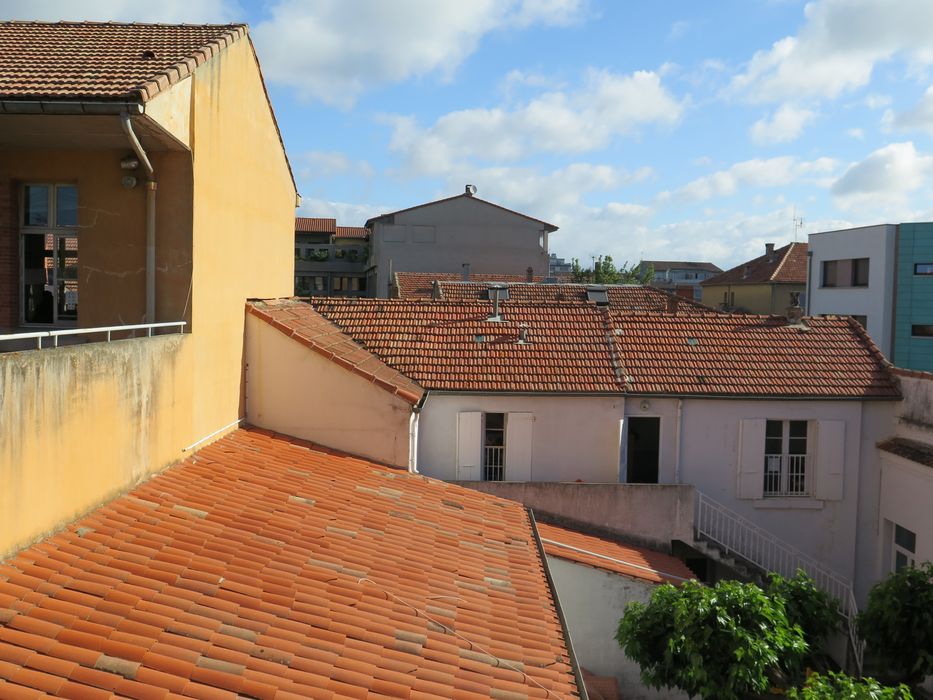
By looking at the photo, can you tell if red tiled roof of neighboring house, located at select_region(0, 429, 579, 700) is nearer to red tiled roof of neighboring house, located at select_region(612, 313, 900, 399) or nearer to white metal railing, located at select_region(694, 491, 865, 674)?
white metal railing, located at select_region(694, 491, 865, 674)

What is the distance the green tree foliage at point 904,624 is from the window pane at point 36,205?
12184 mm

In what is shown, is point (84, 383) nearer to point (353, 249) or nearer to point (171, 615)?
point (171, 615)

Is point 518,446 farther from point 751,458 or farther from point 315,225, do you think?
point 315,225

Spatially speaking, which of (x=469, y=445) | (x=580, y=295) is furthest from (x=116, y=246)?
(x=580, y=295)

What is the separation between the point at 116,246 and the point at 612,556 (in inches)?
361

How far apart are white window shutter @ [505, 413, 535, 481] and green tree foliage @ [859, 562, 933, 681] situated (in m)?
6.44

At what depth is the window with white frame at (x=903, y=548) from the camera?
618 inches

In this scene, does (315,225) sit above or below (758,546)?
above

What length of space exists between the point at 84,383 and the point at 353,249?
197 ft

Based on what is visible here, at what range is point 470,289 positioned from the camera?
3638cm

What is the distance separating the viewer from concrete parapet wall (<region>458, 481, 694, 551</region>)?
15.4 m

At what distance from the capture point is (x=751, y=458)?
16781 mm

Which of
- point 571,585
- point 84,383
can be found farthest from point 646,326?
point 84,383

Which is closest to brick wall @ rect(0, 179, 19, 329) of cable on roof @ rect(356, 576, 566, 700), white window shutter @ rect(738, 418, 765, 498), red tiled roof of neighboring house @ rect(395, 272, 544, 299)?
cable on roof @ rect(356, 576, 566, 700)
